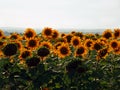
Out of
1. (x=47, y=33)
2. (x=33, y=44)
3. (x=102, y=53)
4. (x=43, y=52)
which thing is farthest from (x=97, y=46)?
(x=47, y=33)

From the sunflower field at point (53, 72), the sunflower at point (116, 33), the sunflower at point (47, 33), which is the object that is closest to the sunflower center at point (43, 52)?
the sunflower field at point (53, 72)

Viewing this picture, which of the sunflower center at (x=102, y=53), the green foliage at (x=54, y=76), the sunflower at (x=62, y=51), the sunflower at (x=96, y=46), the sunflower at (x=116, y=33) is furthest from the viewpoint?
the sunflower at (x=116, y=33)

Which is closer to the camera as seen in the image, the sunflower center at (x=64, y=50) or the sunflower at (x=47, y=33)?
the sunflower center at (x=64, y=50)

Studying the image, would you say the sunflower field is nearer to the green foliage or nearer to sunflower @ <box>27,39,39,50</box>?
the green foliage

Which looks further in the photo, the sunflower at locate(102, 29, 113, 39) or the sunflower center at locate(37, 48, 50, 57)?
the sunflower at locate(102, 29, 113, 39)

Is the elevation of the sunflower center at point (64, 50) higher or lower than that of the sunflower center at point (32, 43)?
lower

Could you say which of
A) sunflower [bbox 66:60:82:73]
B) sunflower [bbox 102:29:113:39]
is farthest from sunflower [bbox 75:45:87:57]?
sunflower [bbox 102:29:113:39]

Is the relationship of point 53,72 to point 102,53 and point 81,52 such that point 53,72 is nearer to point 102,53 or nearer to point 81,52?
point 102,53

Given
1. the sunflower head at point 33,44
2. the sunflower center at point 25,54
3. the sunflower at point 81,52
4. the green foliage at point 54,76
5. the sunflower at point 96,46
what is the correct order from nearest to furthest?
1. the green foliage at point 54,76
2. the sunflower center at point 25,54
3. the sunflower at point 81,52
4. the sunflower at point 96,46
5. the sunflower head at point 33,44

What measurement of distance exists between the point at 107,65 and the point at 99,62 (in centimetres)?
42

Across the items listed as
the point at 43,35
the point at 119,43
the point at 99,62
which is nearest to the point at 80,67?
the point at 99,62

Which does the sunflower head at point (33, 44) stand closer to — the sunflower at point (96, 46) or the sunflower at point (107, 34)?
the sunflower at point (96, 46)

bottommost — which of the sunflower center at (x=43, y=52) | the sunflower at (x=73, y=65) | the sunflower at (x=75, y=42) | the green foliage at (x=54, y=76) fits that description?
the green foliage at (x=54, y=76)

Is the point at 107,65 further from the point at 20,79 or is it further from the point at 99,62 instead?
the point at 20,79
